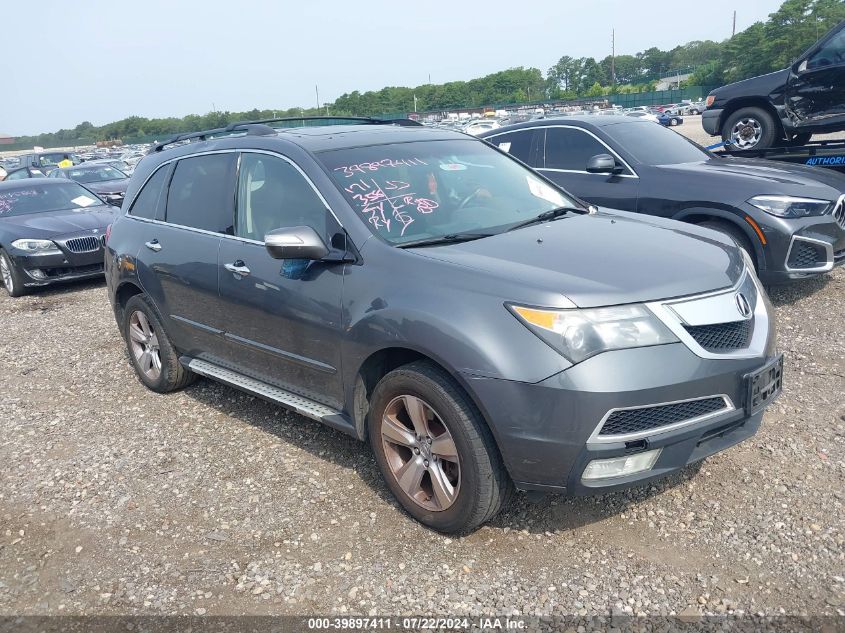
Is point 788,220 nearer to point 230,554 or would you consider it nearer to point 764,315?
point 764,315

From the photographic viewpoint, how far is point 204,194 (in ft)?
15.2

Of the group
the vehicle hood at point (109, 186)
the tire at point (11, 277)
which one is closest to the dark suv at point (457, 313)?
the tire at point (11, 277)

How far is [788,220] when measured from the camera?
598cm

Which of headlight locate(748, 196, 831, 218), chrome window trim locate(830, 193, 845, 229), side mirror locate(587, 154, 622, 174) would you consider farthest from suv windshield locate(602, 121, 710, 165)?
chrome window trim locate(830, 193, 845, 229)

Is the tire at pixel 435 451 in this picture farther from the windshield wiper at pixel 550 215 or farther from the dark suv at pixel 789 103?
the dark suv at pixel 789 103

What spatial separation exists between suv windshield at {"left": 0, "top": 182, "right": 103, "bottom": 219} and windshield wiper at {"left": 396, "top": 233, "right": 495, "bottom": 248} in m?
8.84

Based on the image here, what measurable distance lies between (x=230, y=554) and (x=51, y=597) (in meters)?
0.78

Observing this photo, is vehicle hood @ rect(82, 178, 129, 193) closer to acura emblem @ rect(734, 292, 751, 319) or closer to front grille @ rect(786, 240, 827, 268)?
front grille @ rect(786, 240, 827, 268)

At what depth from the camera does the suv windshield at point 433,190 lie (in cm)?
364

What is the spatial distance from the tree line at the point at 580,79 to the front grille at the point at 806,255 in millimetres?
51845

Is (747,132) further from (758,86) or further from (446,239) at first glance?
(446,239)

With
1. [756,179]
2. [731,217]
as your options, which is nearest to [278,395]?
[731,217]

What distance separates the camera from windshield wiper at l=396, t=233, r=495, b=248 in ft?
11.3

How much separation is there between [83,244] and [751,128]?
994 cm
